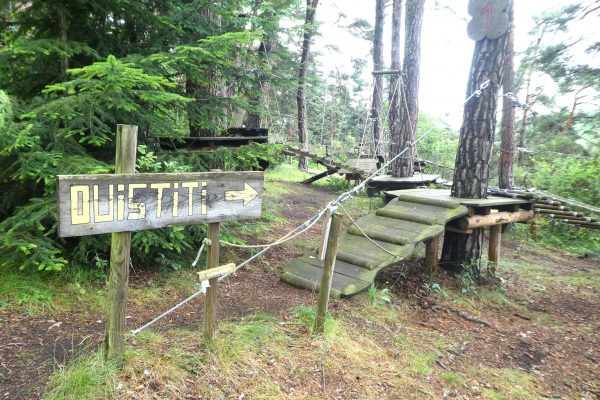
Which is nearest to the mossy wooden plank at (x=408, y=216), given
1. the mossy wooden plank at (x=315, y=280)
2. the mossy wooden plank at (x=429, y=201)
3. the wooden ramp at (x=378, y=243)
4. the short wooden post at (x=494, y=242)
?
the wooden ramp at (x=378, y=243)

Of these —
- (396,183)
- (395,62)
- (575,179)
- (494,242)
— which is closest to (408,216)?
(494,242)

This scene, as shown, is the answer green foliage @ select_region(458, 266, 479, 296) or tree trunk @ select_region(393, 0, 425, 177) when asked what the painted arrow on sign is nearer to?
green foliage @ select_region(458, 266, 479, 296)

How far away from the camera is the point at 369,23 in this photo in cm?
1805

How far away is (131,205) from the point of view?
7.59 feet

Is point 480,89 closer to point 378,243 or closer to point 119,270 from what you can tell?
point 378,243

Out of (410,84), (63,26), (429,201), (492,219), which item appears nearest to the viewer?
(63,26)

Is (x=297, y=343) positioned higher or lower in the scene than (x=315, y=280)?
lower

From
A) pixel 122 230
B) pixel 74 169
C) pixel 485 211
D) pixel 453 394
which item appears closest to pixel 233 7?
pixel 74 169

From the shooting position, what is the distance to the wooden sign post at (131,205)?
213 cm

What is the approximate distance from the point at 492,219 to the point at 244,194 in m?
4.17

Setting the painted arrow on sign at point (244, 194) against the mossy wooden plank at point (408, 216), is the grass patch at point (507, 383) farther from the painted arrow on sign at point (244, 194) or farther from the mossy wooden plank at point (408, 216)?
the painted arrow on sign at point (244, 194)

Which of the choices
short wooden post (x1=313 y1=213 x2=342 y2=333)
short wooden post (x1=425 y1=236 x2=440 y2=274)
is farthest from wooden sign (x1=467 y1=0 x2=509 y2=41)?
short wooden post (x1=313 y1=213 x2=342 y2=333)

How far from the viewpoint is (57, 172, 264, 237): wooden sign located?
82.8 inches

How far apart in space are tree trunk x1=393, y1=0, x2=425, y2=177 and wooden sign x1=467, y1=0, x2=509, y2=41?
342cm
